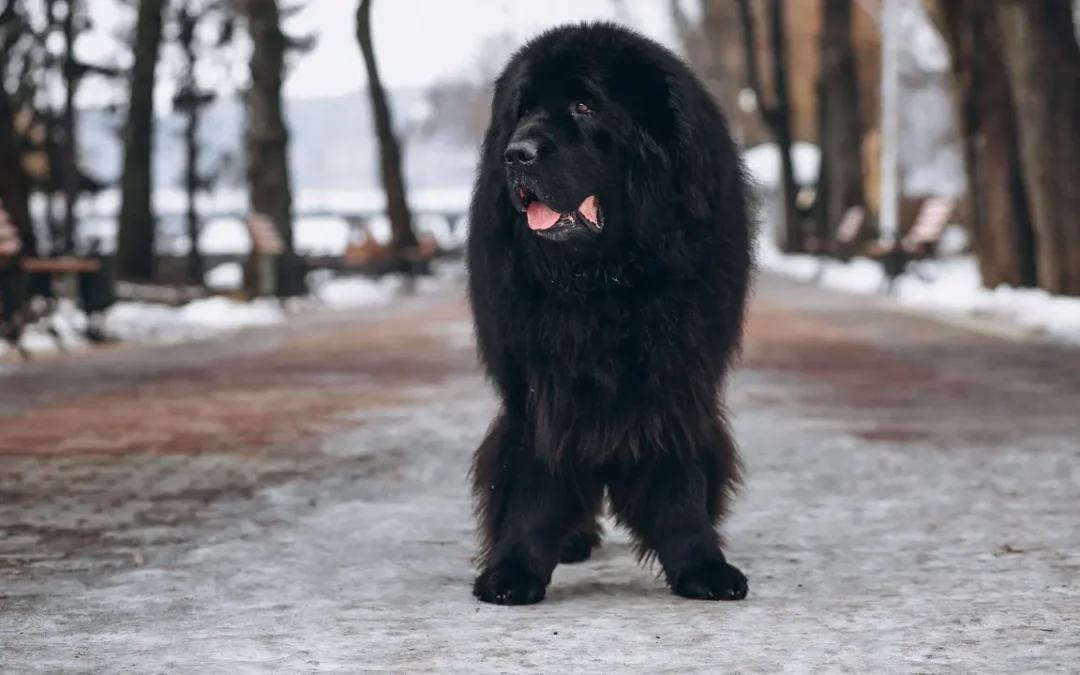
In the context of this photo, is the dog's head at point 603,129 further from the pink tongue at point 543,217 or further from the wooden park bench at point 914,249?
the wooden park bench at point 914,249

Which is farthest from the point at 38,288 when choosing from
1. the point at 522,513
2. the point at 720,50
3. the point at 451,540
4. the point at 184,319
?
the point at 720,50

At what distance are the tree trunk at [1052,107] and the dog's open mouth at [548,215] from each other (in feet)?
47.9

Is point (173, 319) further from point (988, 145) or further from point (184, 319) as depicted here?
point (988, 145)

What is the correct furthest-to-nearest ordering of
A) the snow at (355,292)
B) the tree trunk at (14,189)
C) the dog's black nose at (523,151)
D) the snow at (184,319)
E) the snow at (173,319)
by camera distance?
the snow at (355,292)
the tree trunk at (14,189)
the snow at (184,319)
the snow at (173,319)
the dog's black nose at (523,151)

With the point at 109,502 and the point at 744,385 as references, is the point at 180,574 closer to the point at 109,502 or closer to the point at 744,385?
the point at 109,502

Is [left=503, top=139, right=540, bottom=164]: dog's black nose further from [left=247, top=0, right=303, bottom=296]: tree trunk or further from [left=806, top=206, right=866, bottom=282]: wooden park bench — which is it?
[left=806, top=206, right=866, bottom=282]: wooden park bench

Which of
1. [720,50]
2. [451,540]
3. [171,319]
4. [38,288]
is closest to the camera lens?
[451,540]

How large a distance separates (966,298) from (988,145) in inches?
83.6

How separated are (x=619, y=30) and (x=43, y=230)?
1729 inches

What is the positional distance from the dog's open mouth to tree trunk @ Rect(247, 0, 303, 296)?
22971 millimetres

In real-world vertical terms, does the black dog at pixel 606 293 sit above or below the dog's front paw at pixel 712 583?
above

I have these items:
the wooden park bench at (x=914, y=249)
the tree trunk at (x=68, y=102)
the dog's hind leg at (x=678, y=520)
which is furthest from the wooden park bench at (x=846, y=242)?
the dog's hind leg at (x=678, y=520)

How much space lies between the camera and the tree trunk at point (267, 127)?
27.5 meters

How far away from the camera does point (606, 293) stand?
4.82m
